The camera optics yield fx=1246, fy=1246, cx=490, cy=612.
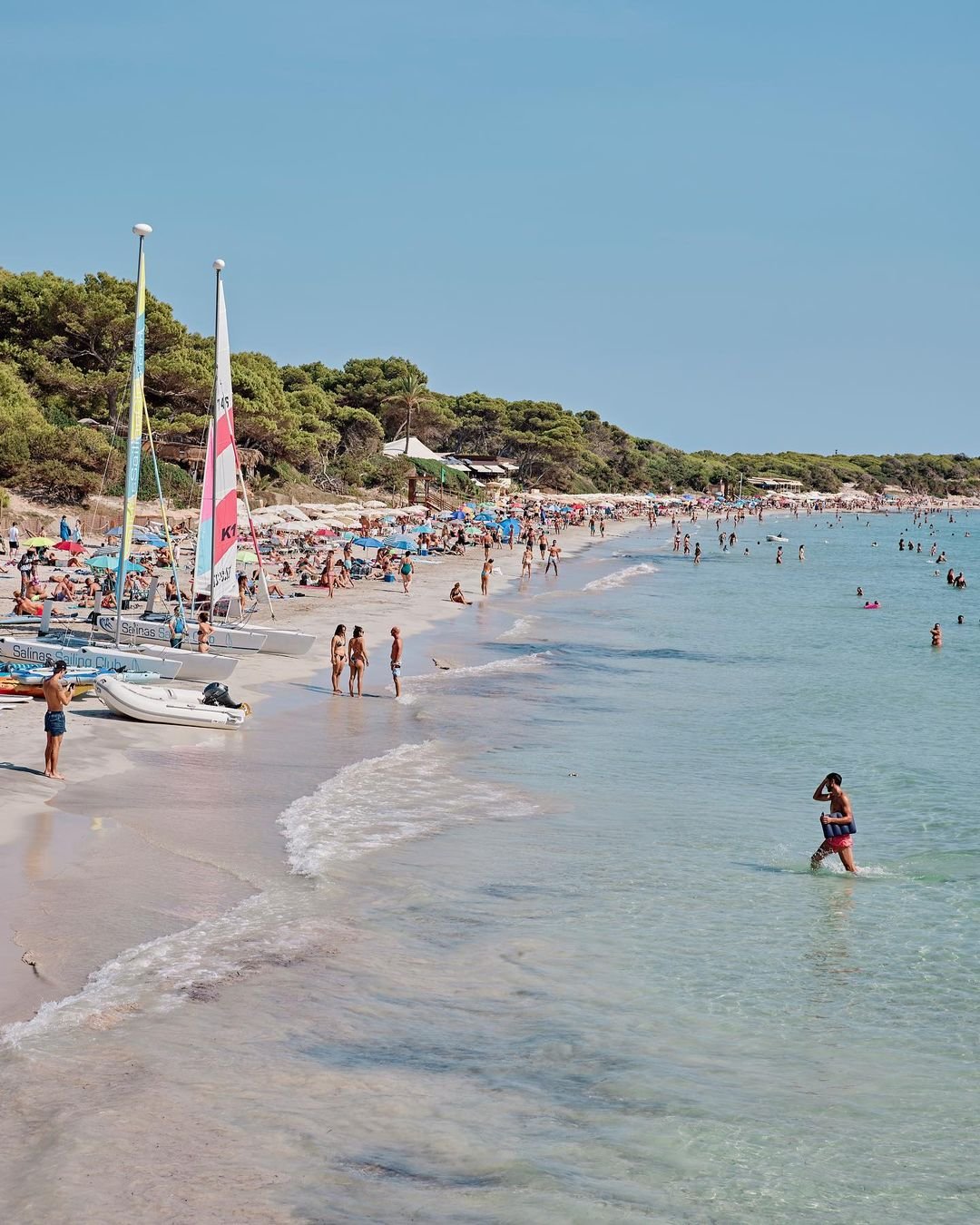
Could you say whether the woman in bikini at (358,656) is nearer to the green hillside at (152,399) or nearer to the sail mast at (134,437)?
the sail mast at (134,437)

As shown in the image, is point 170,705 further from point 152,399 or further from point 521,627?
point 152,399


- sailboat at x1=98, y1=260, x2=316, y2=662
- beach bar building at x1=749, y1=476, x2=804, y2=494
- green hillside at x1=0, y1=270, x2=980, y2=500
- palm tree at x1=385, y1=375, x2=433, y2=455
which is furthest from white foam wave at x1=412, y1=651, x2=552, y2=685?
beach bar building at x1=749, y1=476, x2=804, y2=494

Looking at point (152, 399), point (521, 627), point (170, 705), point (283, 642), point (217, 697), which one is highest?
point (152, 399)

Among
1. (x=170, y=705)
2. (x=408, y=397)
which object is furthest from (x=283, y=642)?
(x=408, y=397)

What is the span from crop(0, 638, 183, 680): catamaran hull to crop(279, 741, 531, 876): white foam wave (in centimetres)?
558

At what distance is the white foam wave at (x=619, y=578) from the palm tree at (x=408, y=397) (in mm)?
36338

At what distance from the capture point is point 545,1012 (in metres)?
10.6

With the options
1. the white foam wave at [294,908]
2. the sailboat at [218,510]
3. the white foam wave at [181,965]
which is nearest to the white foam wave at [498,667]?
the sailboat at [218,510]

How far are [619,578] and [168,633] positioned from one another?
37050 mm

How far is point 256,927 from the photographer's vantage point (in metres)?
12.1

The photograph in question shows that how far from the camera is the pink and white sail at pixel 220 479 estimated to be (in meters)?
24.8

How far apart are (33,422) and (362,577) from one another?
15.7m

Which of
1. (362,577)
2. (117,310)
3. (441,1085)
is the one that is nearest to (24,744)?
(441,1085)

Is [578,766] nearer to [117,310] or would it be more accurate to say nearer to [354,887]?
[354,887]
